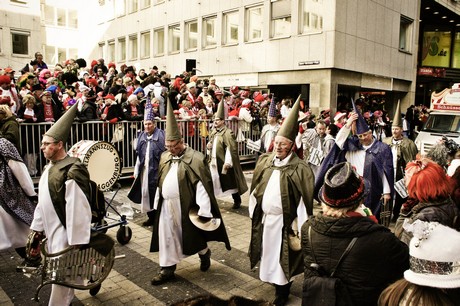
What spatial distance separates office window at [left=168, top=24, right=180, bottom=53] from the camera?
2964 centimetres

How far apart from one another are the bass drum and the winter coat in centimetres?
406

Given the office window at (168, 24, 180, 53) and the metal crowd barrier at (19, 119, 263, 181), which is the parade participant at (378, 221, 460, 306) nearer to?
the metal crowd barrier at (19, 119, 263, 181)

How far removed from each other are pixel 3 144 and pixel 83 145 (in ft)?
3.29

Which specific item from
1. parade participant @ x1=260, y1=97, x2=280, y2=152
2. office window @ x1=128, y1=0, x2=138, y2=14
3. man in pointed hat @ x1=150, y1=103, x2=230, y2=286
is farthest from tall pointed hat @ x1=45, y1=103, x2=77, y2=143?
office window @ x1=128, y1=0, x2=138, y2=14

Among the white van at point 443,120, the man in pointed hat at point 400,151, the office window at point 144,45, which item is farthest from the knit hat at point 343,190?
the office window at point 144,45

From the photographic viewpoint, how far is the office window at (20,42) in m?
32.3

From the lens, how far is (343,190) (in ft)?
8.56

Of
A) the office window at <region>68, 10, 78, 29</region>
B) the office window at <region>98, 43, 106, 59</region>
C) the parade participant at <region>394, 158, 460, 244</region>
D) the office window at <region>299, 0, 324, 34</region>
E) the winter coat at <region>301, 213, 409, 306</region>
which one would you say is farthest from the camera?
the office window at <region>68, 10, 78, 29</region>

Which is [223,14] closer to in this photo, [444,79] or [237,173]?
[237,173]

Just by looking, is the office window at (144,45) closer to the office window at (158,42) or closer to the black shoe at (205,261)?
the office window at (158,42)

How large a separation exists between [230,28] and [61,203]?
23169mm

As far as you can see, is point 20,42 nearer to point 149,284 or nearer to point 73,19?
point 73,19

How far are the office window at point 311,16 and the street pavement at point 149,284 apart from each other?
16.7 m

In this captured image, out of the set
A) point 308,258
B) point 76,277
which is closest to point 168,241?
point 76,277
